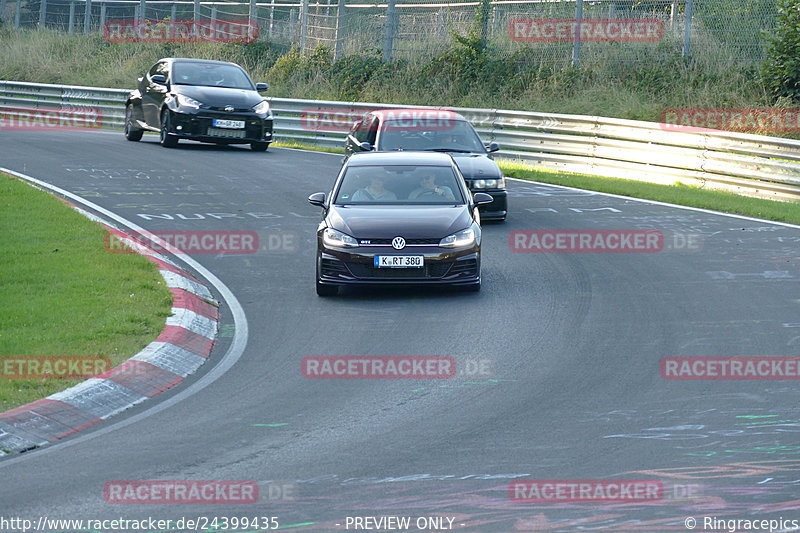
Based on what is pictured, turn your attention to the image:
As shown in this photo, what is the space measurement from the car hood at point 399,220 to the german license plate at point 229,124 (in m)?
12.2

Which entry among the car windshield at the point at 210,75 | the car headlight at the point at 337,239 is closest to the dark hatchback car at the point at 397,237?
the car headlight at the point at 337,239

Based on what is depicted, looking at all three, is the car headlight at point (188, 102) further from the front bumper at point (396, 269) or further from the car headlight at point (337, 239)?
the front bumper at point (396, 269)

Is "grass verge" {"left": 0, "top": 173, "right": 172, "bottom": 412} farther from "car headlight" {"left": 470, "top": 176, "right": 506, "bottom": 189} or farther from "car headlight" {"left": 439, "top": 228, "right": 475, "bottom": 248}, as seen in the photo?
"car headlight" {"left": 470, "top": 176, "right": 506, "bottom": 189}

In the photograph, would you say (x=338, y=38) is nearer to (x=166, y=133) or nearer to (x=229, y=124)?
(x=166, y=133)

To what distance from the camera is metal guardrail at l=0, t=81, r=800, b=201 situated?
19.5 meters

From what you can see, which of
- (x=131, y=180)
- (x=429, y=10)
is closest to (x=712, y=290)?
(x=131, y=180)

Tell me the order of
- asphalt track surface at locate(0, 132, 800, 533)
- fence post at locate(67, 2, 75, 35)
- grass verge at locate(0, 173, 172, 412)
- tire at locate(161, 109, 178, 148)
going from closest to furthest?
asphalt track surface at locate(0, 132, 800, 533) < grass verge at locate(0, 173, 172, 412) < tire at locate(161, 109, 178, 148) < fence post at locate(67, 2, 75, 35)

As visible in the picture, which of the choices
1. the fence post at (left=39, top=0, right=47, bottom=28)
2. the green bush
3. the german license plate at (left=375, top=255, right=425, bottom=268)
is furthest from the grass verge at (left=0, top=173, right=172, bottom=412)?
the fence post at (left=39, top=0, right=47, bottom=28)

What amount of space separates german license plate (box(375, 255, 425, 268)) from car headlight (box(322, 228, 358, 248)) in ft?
1.05

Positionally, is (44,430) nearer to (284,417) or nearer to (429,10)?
(284,417)

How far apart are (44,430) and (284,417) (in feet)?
5.08

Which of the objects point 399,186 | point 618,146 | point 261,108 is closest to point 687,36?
point 618,146

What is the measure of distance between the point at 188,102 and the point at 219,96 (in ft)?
2.18

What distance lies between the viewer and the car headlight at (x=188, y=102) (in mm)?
24516
